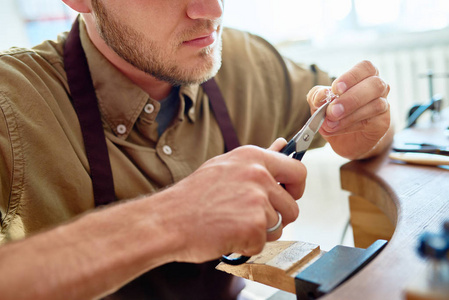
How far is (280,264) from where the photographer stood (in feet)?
1.77

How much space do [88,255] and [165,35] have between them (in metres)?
0.56

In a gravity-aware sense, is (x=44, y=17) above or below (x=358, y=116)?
above

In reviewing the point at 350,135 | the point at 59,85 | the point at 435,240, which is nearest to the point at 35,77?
the point at 59,85

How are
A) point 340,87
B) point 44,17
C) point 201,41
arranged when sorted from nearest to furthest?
point 340,87 < point 201,41 < point 44,17

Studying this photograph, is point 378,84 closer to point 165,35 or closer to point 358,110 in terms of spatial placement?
point 358,110

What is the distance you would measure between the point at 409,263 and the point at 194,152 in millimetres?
656

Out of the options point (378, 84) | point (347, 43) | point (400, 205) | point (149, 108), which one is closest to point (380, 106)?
point (378, 84)

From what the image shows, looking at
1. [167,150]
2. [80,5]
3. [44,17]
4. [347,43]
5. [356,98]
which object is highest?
[44,17]

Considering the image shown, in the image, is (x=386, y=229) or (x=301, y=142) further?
(x=386, y=229)

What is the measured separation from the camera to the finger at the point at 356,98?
2.43 feet

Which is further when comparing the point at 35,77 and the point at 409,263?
the point at 35,77

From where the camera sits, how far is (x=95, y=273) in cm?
45

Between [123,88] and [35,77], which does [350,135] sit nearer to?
[123,88]

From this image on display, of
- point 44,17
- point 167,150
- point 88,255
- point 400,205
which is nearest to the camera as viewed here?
point 88,255
